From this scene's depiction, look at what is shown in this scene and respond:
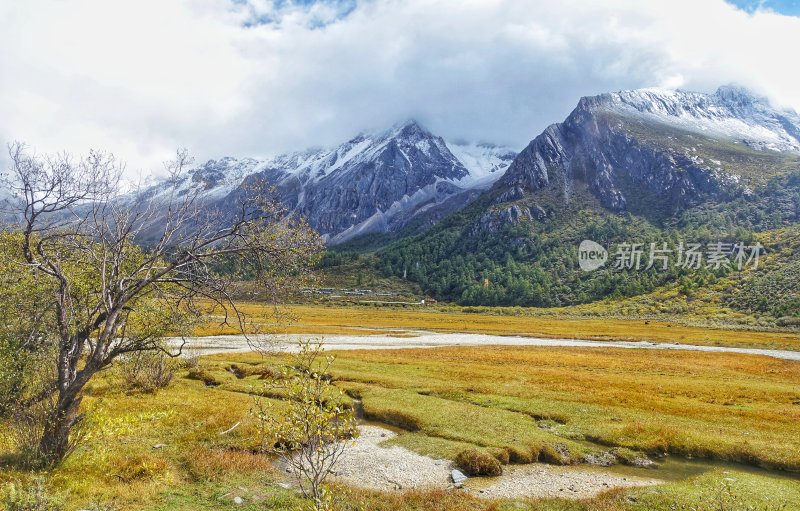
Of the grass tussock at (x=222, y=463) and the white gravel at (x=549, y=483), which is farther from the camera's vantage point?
the grass tussock at (x=222, y=463)

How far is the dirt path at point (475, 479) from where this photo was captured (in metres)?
18.1

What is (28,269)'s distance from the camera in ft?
58.0

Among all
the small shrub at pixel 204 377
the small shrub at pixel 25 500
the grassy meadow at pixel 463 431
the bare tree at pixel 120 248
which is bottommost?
the small shrub at pixel 204 377

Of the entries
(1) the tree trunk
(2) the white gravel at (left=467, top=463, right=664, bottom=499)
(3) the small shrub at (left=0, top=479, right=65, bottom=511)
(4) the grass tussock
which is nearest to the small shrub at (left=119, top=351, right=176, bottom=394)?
(4) the grass tussock

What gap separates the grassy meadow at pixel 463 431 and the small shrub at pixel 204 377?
1.32ft

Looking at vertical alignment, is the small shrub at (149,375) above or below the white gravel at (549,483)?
above

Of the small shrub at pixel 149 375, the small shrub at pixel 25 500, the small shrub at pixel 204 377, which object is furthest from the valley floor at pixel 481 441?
the small shrub at pixel 25 500

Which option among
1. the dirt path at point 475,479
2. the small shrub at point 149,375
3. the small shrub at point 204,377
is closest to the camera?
the dirt path at point 475,479

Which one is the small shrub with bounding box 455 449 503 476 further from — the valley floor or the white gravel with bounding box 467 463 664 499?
the valley floor

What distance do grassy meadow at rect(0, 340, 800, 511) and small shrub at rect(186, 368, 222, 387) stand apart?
0.40m

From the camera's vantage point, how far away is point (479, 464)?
20.1m

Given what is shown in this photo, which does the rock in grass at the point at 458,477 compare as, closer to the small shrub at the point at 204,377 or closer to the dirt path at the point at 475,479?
the dirt path at the point at 475,479

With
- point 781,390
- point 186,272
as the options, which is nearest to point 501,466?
point 186,272

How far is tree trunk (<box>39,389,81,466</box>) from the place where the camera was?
52.8 ft
